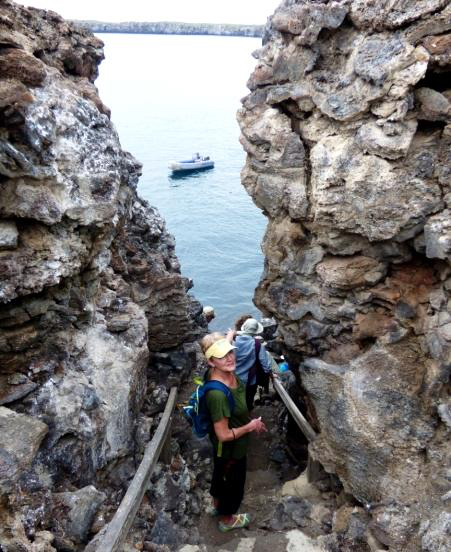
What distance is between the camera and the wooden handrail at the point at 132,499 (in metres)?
4.71

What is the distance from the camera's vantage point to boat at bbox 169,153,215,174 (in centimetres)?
3397

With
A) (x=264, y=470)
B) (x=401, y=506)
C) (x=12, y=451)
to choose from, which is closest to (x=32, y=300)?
Answer: (x=12, y=451)

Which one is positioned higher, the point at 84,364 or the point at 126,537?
the point at 84,364

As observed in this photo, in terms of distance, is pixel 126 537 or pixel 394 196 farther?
pixel 394 196

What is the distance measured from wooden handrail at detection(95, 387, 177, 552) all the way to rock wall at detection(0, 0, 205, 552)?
0.21 meters

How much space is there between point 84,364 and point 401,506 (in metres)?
3.70

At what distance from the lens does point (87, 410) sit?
5.48 meters

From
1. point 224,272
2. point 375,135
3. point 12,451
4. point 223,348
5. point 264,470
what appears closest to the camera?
point 12,451

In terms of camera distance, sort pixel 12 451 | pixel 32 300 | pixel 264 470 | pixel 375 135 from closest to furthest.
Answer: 1. pixel 12 451
2. pixel 32 300
3. pixel 375 135
4. pixel 264 470

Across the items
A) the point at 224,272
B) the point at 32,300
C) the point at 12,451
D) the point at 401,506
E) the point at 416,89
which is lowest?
the point at 224,272

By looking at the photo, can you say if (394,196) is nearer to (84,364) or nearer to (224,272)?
(84,364)

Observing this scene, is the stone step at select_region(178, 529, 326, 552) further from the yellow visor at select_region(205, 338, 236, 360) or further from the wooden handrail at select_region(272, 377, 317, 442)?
the yellow visor at select_region(205, 338, 236, 360)

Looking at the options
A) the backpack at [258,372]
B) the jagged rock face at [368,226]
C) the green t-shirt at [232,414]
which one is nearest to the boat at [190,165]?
the jagged rock face at [368,226]

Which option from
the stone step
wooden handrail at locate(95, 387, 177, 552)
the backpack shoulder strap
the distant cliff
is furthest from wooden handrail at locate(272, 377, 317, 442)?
the distant cliff
